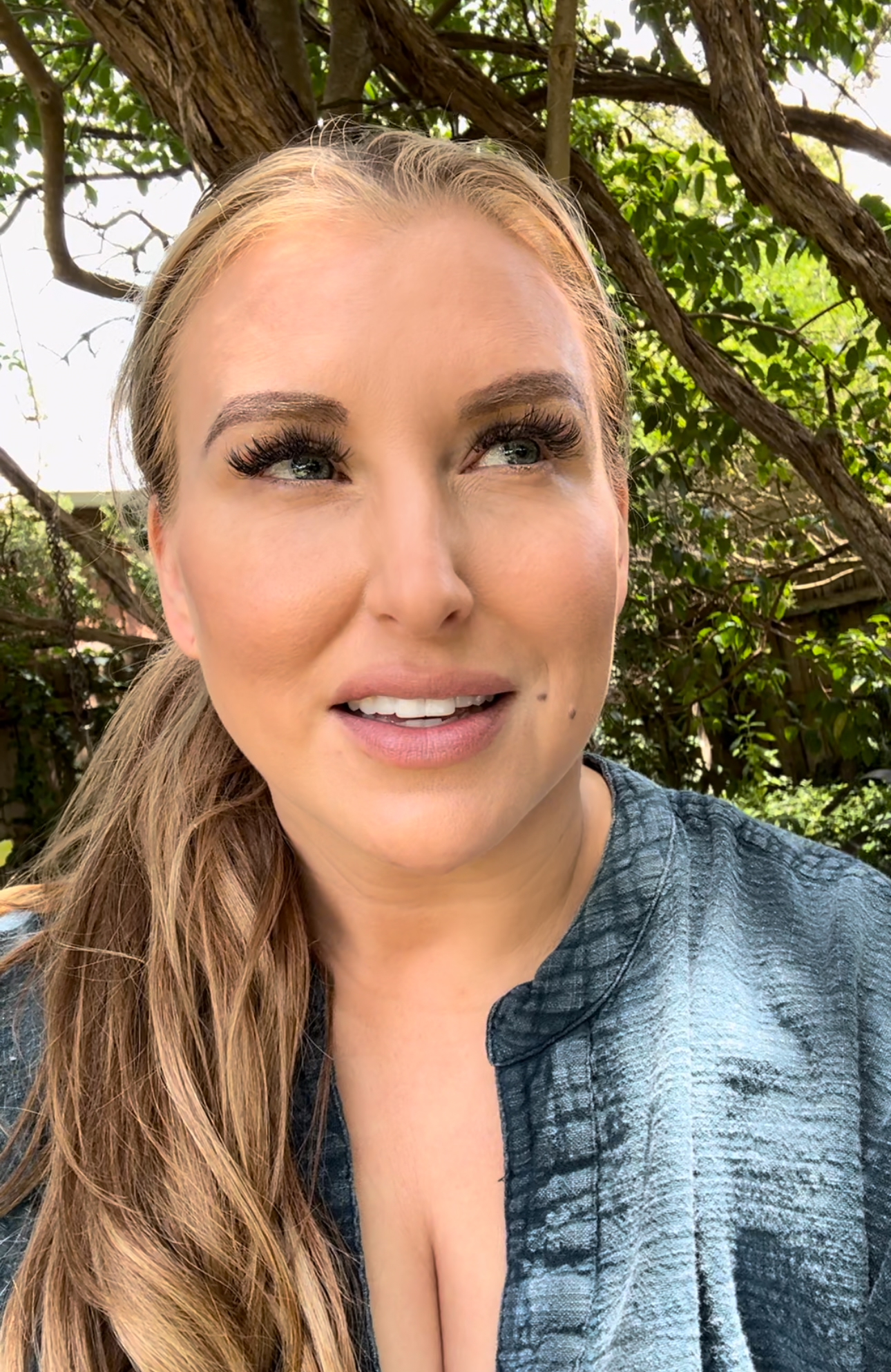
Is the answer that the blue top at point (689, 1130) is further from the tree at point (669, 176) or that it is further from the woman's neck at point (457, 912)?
the tree at point (669, 176)

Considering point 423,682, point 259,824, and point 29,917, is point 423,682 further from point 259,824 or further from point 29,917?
point 29,917

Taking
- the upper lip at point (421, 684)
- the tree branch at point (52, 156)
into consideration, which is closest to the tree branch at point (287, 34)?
the tree branch at point (52, 156)

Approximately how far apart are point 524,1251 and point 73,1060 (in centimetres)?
53

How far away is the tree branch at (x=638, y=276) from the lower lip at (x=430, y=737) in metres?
1.63

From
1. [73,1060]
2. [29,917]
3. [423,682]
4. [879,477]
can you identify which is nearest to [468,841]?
[423,682]

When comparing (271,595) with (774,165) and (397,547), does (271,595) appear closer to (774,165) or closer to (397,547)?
(397,547)

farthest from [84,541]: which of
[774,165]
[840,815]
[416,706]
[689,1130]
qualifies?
[840,815]

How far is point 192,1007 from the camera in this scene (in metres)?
1.27

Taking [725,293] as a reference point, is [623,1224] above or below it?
below

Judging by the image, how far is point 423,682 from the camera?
104cm

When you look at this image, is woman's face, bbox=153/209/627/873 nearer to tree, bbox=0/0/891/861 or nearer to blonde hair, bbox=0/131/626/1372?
blonde hair, bbox=0/131/626/1372

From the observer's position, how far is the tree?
6.81ft

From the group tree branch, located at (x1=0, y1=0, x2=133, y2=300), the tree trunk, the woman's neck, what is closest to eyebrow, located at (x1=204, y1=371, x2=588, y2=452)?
the woman's neck

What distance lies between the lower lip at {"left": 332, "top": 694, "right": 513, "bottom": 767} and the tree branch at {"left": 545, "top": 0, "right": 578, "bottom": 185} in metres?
1.40
